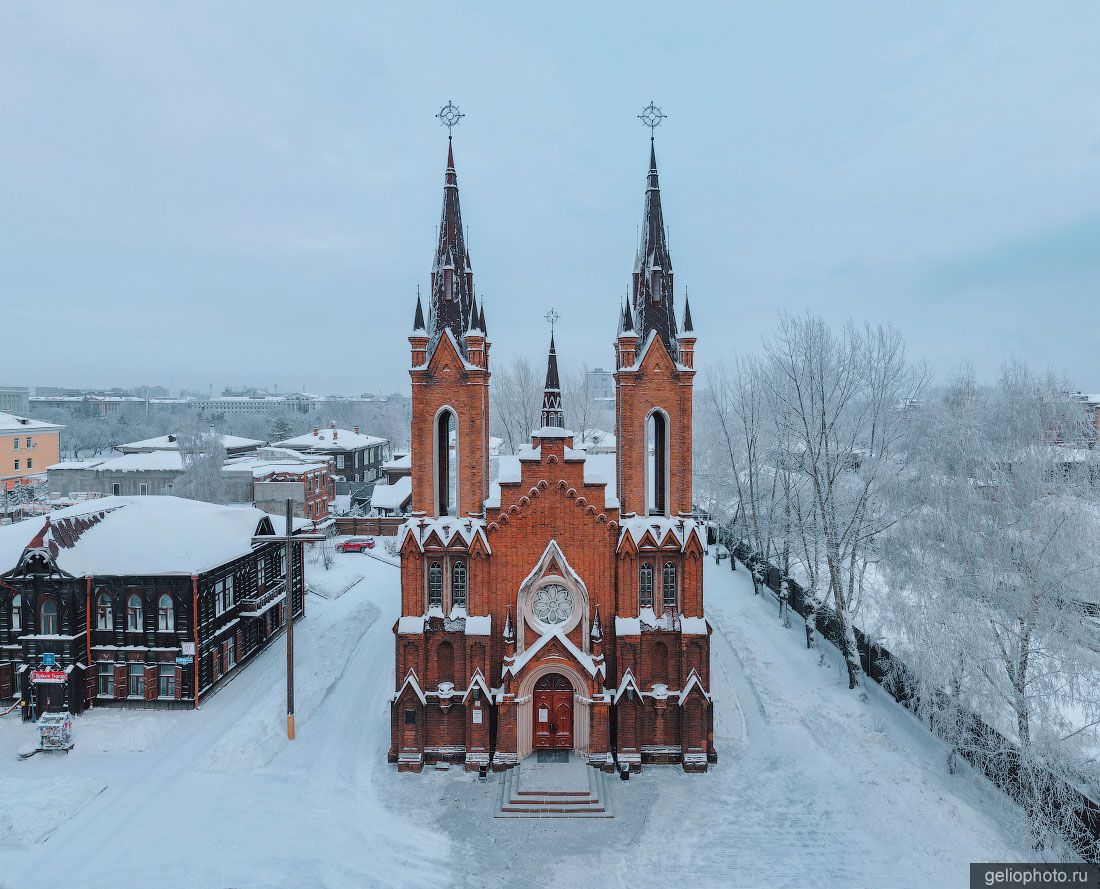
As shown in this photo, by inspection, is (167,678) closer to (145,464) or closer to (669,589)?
(669,589)

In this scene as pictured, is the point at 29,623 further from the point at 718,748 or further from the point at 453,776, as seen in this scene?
the point at 718,748

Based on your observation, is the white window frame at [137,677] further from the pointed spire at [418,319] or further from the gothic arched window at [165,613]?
the pointed spire at [418,319]

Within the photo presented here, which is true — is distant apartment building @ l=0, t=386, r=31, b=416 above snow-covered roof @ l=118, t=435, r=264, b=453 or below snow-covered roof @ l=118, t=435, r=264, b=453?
above

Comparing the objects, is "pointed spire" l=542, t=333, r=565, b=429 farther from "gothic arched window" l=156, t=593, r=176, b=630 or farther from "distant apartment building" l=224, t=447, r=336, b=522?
"distant apartment building" l=224, t=447, r=336, b=522

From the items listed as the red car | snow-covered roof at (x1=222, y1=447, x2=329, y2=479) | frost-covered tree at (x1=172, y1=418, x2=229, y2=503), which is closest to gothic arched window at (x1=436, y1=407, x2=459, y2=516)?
the red car

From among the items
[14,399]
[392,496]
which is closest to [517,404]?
[392,496]

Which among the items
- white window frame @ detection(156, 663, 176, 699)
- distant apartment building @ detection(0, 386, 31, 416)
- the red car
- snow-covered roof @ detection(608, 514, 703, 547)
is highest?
distant apartment building @ detection(0, 386, 31, 416)

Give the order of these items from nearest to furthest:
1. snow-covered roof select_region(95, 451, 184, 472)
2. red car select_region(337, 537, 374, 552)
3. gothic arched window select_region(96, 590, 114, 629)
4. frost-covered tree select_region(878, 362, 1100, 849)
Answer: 1. frost-covered tree select_region(878, 362, 1100, 849)
2. gothic arched window select_region(96, 590, 114, 629)
3. red car select_region(337, 537, 374, 552)
4. snow-covered roof select_region(95, 451, 184, 472)
